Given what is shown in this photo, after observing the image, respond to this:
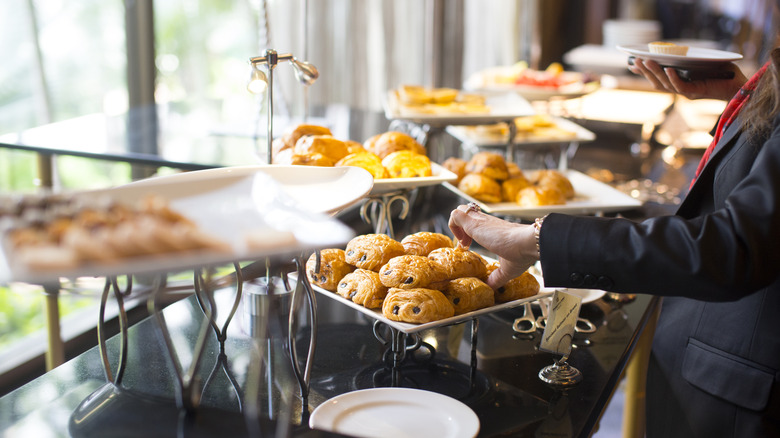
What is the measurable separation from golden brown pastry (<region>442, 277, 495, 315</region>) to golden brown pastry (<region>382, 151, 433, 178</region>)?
17.1 inches

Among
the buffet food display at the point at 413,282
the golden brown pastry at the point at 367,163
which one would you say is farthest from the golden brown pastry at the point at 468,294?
the golden brown pastry at the point at 367,163

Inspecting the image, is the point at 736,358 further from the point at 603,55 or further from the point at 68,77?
the point at 603,55

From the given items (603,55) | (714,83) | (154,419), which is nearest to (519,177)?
(714,83)

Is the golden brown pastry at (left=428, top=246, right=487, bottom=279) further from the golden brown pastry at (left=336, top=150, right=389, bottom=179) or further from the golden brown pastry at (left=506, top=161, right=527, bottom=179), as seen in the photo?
the golden brown pastry at (left=506, top=161, right=527, bottom=179)

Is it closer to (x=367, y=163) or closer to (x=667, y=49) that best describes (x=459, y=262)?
(x=367, y=163)

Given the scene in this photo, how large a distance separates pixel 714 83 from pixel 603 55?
3.51 meters

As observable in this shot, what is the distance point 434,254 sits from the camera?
3.82 ft

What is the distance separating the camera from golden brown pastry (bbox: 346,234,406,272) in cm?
115

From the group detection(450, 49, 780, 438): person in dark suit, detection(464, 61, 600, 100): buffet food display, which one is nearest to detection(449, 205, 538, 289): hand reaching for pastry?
detection(450, 49, 780, 438): person in dark suit

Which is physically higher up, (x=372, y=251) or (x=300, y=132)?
(x=300, y=132)

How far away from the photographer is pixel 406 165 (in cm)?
148

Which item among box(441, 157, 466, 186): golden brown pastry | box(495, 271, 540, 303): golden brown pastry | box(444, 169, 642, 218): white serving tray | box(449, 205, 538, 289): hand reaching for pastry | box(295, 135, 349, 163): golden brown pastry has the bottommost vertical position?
box(495, 271, 540, 303): golden brown pastry

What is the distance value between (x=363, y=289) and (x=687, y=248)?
18.3 inches

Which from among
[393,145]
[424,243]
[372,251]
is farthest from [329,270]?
[393,145]
